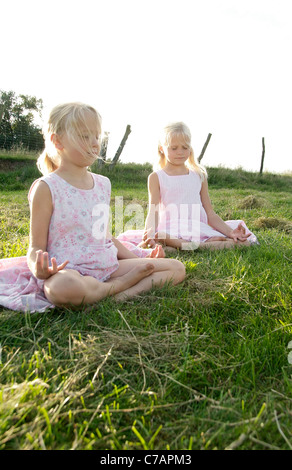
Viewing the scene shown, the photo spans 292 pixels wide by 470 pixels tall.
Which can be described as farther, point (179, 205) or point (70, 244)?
point (179, 205)

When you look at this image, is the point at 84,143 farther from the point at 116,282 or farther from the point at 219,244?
the point at 219,244

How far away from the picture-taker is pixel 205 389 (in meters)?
1.43

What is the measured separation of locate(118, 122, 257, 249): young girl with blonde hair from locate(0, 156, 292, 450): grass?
1246 millimetres

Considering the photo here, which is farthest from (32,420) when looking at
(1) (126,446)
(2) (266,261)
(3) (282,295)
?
(2) (266,261)

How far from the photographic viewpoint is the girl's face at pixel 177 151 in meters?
3.83

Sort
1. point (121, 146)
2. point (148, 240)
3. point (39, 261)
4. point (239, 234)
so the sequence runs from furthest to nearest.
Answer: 1. point (121, 146)
2. point (239, 234)
3. point (148, 240)
4. point (39, 261)

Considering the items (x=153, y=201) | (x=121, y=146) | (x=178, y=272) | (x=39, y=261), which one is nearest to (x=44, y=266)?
(x=39, y=261)

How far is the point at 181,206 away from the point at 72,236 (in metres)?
A: 1.96

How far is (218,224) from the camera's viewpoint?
4109mm

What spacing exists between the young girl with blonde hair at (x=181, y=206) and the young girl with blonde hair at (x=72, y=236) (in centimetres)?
129

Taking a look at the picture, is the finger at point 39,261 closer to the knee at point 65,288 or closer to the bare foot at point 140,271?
the knee at point 65,288

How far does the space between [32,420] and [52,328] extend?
68 centimetres
